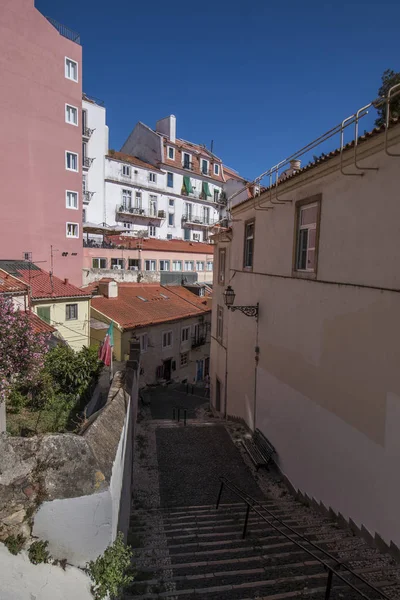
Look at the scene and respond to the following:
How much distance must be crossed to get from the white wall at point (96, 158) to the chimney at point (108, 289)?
13.8m

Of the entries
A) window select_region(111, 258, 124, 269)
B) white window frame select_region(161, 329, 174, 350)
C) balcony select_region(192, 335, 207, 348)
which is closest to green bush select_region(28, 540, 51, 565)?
white window frame select_region(161, 329, 174, 350)

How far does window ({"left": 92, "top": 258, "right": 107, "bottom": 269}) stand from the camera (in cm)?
3231

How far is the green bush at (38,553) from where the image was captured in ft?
12.4

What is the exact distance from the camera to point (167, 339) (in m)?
26.3

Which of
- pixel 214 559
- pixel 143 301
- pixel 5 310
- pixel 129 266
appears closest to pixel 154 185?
pixel 129 266

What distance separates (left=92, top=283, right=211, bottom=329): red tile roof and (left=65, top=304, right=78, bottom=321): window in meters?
1.58

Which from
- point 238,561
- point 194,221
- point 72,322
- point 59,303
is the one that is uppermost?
point 194,221

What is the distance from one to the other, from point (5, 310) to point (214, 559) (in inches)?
228

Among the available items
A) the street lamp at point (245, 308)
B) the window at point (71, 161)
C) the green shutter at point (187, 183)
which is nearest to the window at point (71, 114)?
the window at point (71, 161)

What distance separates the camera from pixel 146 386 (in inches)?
970

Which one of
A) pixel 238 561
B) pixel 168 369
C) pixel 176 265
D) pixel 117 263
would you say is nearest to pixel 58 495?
pixel 238 561

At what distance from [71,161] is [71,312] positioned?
11.8 m

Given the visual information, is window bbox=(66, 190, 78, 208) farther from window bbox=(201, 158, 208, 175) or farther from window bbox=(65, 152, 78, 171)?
window bbox=(201, 158, 208, 175)

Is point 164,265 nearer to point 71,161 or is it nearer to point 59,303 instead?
Result: point 71,161
